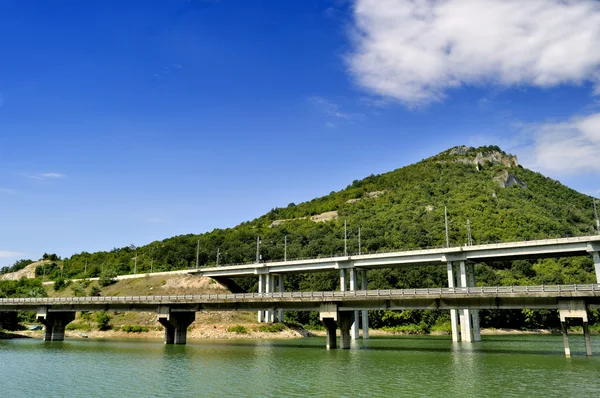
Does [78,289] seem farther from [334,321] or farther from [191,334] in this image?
[334,321]

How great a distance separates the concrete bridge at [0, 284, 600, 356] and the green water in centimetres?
622

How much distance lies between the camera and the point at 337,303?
69000mm

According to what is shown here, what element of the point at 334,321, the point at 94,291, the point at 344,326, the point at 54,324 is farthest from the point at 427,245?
the point at 54,324

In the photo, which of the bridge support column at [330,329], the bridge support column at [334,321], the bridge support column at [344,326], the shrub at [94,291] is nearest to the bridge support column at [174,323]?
the bridge support column at [330,329]

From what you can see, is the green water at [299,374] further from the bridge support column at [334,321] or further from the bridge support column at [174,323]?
the bridge support column at [174,323]

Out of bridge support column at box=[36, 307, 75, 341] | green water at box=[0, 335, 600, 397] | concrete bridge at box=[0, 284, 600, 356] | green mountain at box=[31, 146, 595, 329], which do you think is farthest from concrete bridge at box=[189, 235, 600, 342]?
bridge support column at box=[36, 307, 75, 341]

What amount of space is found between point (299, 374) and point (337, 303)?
24225 mm

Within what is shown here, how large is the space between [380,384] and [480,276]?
119m

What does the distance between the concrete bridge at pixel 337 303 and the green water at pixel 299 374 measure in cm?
622

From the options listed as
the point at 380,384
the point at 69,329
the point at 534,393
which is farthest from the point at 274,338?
the point at 534,393

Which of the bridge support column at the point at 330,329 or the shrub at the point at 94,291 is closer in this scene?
the bridge support column at the point at 330,329

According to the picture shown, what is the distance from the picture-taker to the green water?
36031 millimetres

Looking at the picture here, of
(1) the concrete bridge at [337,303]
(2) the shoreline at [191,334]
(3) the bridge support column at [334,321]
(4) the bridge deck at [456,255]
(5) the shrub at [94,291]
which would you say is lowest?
(2) the shoreline at [191,334]

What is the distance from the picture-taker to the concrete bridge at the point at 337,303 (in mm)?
56406
